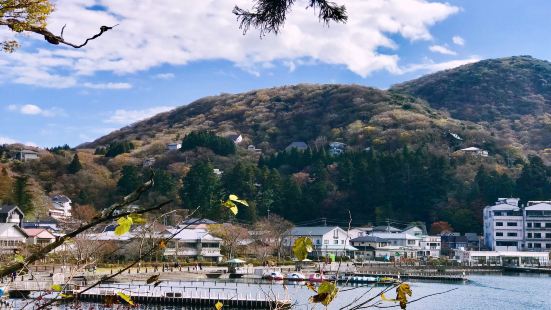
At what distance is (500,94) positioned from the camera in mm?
131750

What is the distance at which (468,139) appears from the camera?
80.6m

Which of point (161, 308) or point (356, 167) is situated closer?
point (161, 308)

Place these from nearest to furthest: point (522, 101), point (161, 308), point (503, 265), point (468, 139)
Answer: point (161, 308) < point (503, 265) < point (468, 139) < point (522, 101)

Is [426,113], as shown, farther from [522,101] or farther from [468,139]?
[522,101]

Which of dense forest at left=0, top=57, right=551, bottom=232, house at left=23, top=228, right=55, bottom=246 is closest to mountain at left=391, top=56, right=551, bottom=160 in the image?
dense forest at left=0, top=57, right=551, bottom=232

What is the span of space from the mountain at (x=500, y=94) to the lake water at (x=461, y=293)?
62793mm

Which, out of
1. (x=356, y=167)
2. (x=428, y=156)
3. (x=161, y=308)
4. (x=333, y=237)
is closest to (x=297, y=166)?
(x=356, y=167)

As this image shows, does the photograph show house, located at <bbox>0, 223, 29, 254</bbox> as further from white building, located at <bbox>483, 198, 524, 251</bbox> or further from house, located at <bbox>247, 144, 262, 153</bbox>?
house, located at <bbox>247, 144, 262, 153</bbox>

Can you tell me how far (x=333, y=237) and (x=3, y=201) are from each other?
26485 millimetres

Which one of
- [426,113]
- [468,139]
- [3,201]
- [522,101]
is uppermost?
[522,101]

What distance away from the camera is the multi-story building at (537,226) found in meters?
57.0

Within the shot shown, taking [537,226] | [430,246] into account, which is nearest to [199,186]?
[430,246]

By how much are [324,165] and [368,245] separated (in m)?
14.8

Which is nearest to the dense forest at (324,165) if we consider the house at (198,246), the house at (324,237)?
the house at (324,237)
